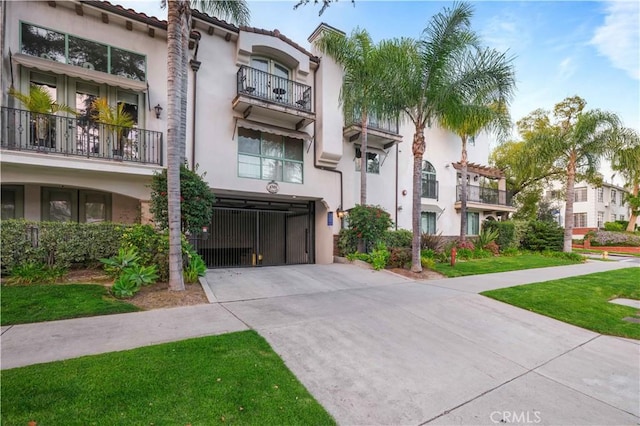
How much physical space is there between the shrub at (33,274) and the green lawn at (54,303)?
39cm

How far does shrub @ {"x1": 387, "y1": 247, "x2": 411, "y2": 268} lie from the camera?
39.3ft

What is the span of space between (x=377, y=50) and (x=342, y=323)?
423 inches

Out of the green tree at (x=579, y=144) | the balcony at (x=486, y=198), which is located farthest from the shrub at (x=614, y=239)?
the balcony at (x=486, y=198)

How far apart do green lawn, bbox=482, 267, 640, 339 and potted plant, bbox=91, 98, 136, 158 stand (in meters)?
12.2

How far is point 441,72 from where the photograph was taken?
35.1 feet

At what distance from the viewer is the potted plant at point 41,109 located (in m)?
8.38

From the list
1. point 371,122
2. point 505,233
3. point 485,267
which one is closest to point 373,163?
point 371,122

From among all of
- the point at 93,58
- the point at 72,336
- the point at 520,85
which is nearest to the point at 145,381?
the point at 72,336

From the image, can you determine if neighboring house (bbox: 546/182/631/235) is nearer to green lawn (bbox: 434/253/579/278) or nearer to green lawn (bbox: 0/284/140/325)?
green lawn (bbox: 434/253/579/278)

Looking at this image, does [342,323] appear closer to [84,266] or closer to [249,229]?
[84,266]

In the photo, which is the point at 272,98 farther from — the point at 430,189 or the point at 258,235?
the point at 430,189

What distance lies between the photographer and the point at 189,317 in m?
5.82

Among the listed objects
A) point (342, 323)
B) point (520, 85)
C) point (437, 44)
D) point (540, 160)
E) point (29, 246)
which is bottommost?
point (342, 323)

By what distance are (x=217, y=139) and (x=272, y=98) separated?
299 centimetres
